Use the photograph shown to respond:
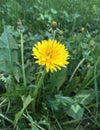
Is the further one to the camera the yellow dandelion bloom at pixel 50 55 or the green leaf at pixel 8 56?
the green leaf at pixel 8 56

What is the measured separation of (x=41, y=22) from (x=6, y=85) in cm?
94

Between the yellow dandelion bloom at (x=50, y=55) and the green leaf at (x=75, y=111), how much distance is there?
0.30 metres

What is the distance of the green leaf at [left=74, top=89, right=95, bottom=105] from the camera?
2010 millimetres

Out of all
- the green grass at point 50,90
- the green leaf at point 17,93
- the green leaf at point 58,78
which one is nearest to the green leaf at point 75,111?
the green grass at point 50,90

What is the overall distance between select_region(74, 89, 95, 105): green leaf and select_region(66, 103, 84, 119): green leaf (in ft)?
0.16

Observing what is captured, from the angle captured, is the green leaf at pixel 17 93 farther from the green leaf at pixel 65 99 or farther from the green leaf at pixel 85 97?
the green leaf at pixel 85 97

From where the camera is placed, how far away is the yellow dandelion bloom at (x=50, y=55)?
5.68ft

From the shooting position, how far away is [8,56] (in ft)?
6.79

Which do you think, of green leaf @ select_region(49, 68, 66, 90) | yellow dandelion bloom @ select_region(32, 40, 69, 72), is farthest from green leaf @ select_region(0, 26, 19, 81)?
yellow dandelion bloom @ select_region(32, 40, 69, 72)

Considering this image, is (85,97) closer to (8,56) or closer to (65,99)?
(65,99)

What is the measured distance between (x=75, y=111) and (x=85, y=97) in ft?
0.39

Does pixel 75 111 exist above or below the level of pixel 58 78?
below

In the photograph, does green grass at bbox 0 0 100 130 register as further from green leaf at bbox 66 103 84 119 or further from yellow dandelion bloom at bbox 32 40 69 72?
yellow dandelion bloom at bbox 32 40 69 72

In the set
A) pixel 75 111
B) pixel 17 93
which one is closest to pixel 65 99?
pixel 75 111
